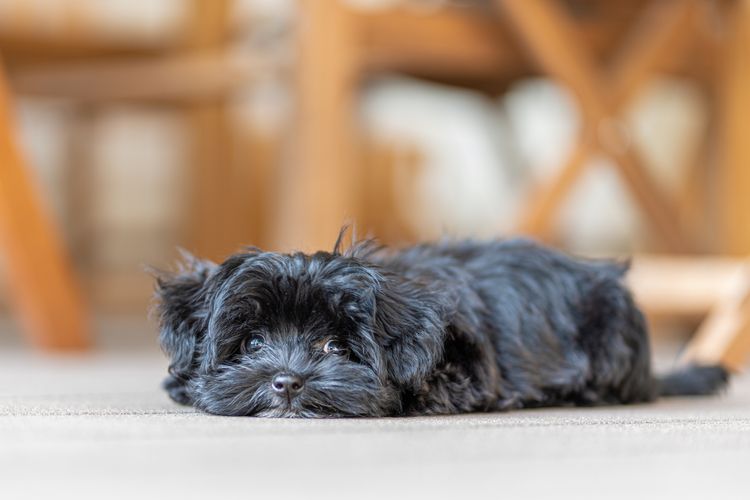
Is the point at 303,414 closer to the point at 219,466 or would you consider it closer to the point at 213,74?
the point at 219,466

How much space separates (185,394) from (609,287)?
2.90 feet

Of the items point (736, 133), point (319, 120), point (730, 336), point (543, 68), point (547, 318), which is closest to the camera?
point (547, 318)

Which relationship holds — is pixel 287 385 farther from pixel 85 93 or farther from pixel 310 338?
pixel 85 93

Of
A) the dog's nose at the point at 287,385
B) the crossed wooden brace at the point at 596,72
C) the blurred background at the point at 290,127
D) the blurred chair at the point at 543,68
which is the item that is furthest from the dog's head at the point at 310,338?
the crossed wooden brace at the point at 596,72

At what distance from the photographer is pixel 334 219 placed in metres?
3.16

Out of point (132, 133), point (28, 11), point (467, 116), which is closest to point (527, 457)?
point (28, 11)

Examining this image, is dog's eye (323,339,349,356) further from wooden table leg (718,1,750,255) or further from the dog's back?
wooden table leg (718,1,750,255)

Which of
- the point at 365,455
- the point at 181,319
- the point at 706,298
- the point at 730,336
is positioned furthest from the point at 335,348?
the point at 706,298

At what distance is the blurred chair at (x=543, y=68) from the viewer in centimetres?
318

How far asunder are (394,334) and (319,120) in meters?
1.60

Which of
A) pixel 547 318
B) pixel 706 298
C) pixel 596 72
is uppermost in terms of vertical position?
pixel 596 72

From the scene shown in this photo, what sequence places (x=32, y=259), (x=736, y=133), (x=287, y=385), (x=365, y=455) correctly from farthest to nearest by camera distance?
(x=736, y=133) < (x=32, y=259) < (x=287, y=385) < (x=365, y=455)

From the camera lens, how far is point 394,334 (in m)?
1.70

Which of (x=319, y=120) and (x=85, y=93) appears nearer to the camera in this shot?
(x=319, y=120)
